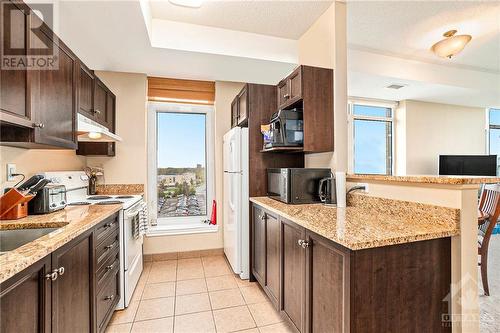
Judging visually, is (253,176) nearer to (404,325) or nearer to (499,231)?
(404,325)

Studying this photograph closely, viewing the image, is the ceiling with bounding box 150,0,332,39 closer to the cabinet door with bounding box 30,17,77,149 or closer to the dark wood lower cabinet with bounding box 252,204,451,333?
the cabinet door with bounding box 30,17,77,149

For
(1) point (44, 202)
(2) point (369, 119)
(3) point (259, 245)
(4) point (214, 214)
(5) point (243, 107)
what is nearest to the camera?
(1) point (44, 202)

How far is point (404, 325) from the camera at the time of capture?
119 centimetres

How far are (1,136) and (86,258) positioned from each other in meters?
0.93

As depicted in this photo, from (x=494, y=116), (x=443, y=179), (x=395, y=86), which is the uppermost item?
(x=395, y=86)

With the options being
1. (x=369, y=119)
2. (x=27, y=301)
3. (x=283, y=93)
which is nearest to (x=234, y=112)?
(x=283, y=93)

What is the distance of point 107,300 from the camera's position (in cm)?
184

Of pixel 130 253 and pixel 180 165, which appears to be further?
pixel 180 165

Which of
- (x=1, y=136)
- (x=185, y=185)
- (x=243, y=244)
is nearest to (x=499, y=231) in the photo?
(x=243, y=244)

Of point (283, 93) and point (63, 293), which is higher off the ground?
point (283, 93)

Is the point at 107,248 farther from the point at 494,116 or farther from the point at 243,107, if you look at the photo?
the point at 494,116

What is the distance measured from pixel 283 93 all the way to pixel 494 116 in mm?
5907

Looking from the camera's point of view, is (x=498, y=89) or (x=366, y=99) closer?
(x=498, y=89)

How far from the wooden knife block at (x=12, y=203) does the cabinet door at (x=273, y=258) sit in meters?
1.73
